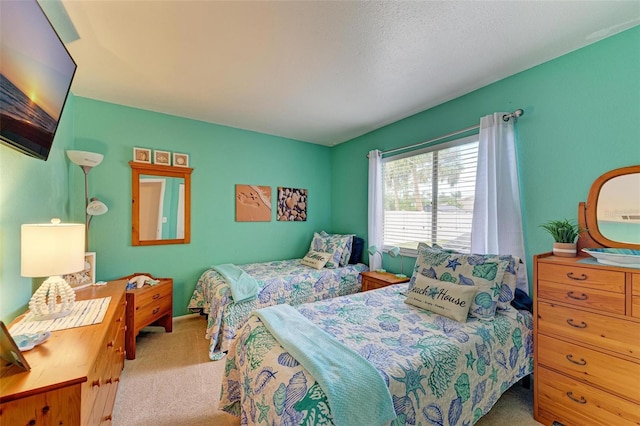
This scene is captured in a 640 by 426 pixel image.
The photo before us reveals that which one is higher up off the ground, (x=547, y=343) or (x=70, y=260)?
(x=70, y=260)

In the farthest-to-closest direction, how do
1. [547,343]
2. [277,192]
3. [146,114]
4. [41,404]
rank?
[277,192]
[146,114]
[547,343]
[41,404]

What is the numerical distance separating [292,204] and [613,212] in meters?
3.41

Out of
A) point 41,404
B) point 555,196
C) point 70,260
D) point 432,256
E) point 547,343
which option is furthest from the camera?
point 432,256

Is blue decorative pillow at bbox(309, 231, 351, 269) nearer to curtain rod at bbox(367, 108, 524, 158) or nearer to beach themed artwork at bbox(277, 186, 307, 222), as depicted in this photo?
beach themed artwork at bbox(277, 186, 307, 222)

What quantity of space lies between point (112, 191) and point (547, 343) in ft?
13.5

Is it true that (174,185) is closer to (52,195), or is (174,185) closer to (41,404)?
(52,195)

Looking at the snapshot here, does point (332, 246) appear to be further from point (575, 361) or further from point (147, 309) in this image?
point (575, 361)

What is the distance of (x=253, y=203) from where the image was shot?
3.74 m

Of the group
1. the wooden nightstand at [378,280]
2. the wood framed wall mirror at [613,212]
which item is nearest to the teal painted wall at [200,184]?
the wooden nightstand at [378,280]

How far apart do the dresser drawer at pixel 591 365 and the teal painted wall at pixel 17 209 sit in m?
3.12

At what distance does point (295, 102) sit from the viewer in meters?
2.79

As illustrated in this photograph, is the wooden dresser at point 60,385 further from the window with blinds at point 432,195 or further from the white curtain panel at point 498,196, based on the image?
the window with blinds at point 432,195

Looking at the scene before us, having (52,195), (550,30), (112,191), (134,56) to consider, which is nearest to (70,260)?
(52,195)

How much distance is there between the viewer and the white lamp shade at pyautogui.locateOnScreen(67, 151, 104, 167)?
235 cm
